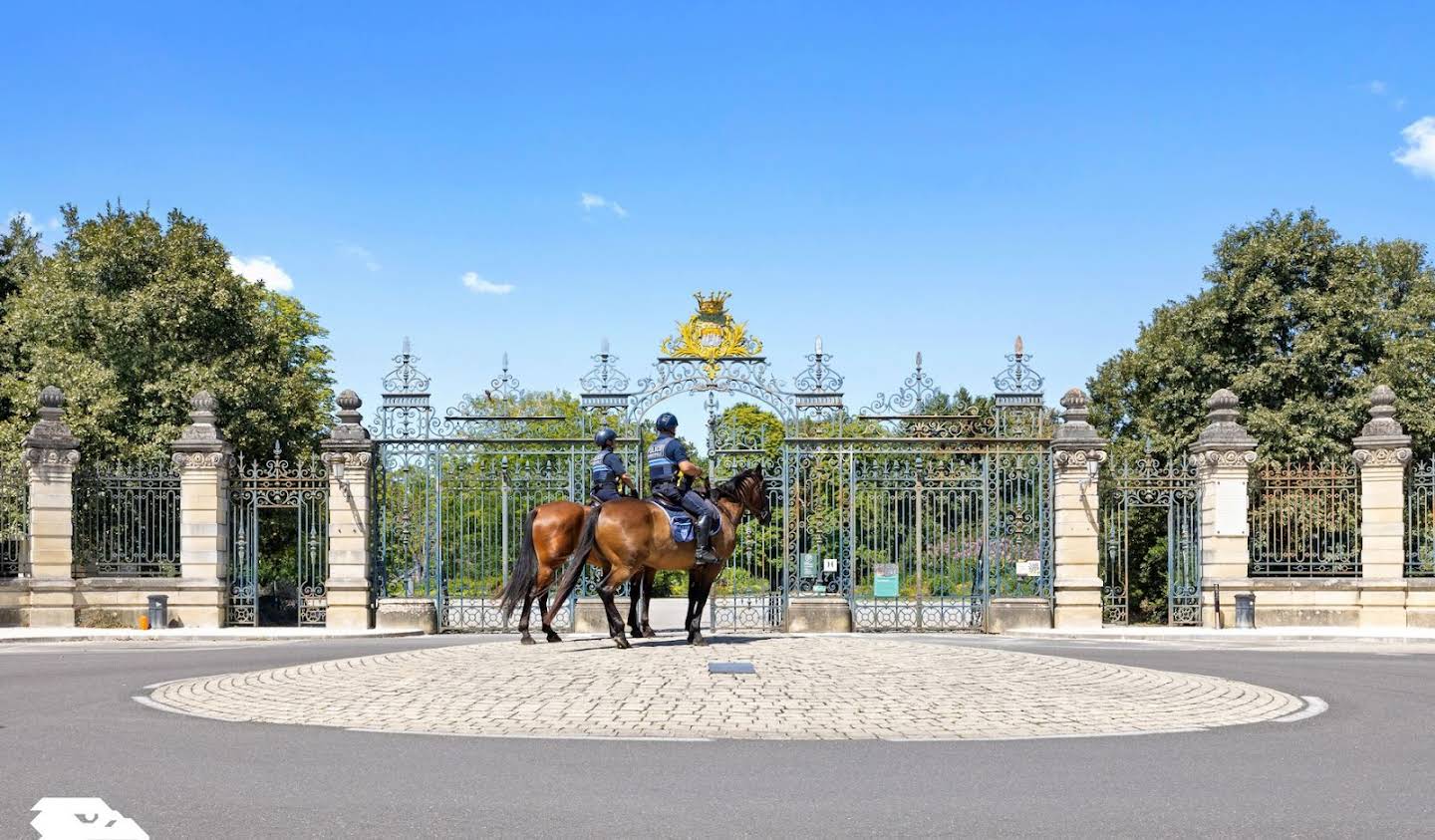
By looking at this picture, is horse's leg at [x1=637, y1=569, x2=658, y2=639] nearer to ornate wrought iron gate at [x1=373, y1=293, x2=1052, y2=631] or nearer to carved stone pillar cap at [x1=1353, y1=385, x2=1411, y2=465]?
ornate wrought iron gate at [x1=373, y1=293, x2=1052, y2=631]

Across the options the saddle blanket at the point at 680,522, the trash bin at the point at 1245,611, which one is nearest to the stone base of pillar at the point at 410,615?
the saddle blanket at the point at 680,522

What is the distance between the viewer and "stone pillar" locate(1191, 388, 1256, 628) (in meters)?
22.8

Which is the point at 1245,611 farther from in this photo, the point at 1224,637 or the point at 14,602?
the point at 14,602

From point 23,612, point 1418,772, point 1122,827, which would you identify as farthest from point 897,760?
point 23,612

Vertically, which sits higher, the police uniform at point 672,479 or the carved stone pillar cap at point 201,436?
the carved stone pillar cap at point 201,436

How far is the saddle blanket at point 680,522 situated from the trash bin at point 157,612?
463 inches

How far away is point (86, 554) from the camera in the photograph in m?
24.2

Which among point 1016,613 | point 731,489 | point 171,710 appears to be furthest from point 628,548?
point 1016,613

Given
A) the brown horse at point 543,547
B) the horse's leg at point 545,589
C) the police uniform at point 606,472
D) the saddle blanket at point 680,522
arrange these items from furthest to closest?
1. the police uniform at point 606,472
2. the horse's leg at point 545,589
3. the brown horse at point 543,547
4. the saddle blanket at point 680,522

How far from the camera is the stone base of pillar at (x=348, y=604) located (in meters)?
22.7

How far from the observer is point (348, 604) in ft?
74.8

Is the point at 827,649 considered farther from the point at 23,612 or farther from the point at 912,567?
the point at 23,612

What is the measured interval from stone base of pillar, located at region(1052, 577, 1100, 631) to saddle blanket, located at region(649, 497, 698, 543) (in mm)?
9837

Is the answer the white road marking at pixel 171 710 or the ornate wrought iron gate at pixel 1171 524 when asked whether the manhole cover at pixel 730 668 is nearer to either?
the white road marking at pixel 171 710
